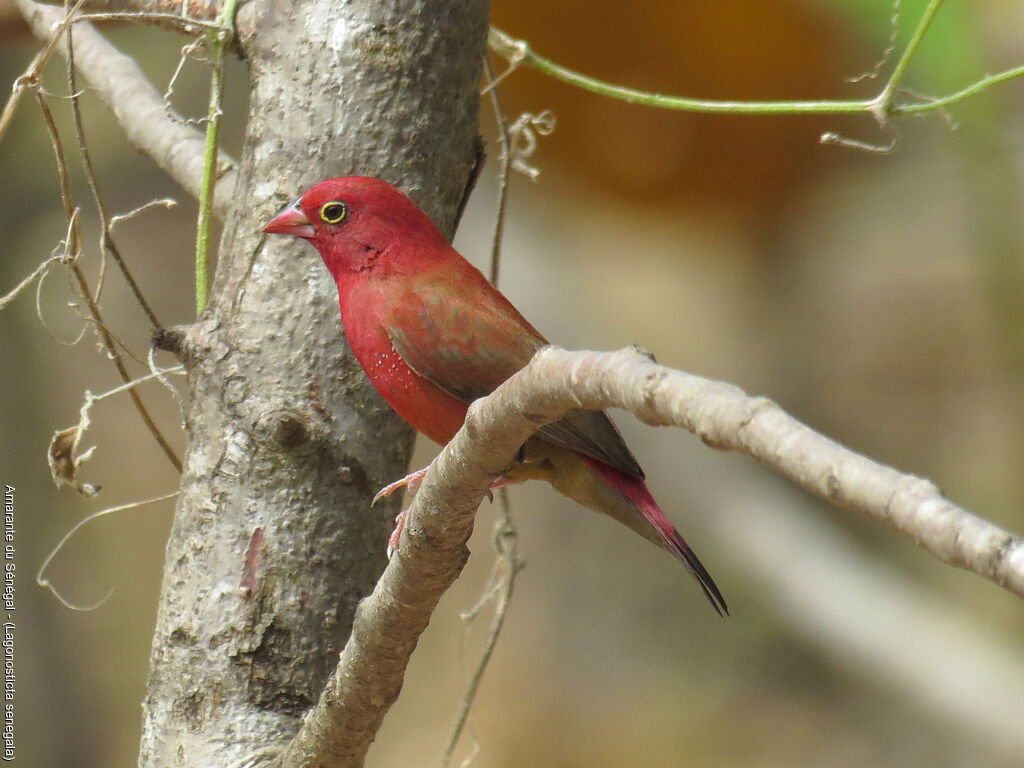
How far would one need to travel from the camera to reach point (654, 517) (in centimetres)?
249

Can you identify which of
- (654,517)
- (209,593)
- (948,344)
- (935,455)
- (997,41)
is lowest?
(209,593)

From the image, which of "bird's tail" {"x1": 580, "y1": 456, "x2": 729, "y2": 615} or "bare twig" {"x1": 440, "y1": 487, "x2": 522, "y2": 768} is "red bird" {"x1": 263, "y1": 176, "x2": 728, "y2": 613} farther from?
"bare twig" {"x1": 440, "y1": 487, "x2": 522, "y2": 768}

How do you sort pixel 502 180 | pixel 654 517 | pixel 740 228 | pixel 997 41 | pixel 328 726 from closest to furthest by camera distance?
pixel 328 726, pixel 654 517, pixel 502 180, pixel 997 41, pixel 740 228

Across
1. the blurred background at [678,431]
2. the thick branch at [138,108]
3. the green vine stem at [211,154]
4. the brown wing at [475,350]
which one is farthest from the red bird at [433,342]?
the blurred background at [678,431]

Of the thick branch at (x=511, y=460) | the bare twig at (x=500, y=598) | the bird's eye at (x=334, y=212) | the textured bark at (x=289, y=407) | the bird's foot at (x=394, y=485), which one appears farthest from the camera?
the bare twig at (x=500, y=598)

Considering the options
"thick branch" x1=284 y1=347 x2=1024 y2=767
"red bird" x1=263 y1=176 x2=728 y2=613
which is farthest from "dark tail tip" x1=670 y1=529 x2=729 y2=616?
"thick branch" x1=284 y1=347 x2=1024 y2=767

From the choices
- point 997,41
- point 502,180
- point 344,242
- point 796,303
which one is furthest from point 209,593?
point 796,303

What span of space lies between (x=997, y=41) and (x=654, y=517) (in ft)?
14.7

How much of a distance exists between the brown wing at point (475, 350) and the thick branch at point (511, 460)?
548 mm

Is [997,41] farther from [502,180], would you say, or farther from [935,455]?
[502,180]

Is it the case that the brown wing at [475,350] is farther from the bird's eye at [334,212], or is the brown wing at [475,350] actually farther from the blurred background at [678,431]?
the blurred background at [678,431]

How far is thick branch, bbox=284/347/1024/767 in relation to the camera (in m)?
0.89

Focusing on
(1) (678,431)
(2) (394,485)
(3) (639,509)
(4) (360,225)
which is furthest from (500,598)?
(1) (678,431)

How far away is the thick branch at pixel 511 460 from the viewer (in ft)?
2.93
